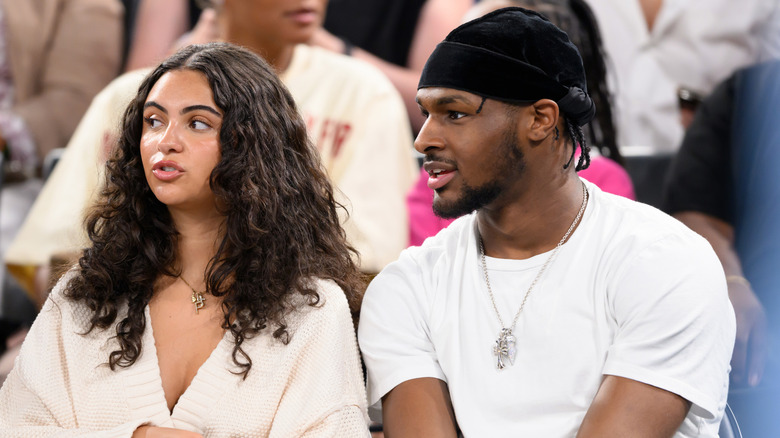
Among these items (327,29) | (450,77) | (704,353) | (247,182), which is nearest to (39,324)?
(247,182)

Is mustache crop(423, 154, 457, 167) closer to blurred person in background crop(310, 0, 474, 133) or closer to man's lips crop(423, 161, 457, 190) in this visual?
man's lips crop(423, 161, 457, 190)

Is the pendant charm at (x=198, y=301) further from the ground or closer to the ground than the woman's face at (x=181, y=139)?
closer to the ground

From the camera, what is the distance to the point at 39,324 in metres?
1.70

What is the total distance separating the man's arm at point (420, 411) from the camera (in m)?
1.55

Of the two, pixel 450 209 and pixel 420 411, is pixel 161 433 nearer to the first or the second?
pixel 420 411

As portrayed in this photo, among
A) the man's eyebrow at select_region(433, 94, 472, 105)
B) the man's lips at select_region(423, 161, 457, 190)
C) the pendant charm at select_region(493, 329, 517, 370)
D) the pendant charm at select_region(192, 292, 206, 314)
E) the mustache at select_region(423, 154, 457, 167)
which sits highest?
the man's eyebrow at select_region(433, 94, 472, 105)

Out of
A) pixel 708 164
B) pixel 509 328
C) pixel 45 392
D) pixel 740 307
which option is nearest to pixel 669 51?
pixel 708 164

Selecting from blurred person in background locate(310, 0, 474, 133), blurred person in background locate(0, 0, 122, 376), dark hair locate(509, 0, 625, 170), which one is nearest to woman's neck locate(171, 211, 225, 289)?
dark hair locate(509, 0, 625, 170)

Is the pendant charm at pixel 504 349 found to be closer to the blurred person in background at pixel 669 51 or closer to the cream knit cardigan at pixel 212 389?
the cream knit cardigan at pixel 212 389

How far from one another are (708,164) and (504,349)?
1.35 meters

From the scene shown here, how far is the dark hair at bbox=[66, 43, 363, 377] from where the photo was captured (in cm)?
167

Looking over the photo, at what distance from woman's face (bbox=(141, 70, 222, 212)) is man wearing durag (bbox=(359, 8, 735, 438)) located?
35 centimetres

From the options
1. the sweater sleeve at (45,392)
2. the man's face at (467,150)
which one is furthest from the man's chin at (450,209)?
the sweater sleeve at (45,392)

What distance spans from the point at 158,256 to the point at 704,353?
92cm
